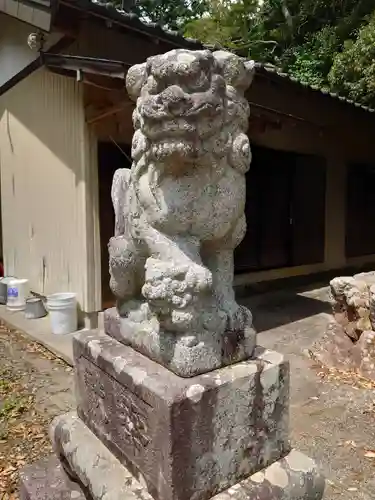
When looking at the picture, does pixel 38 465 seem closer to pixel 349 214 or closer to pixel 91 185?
pixel 91 185

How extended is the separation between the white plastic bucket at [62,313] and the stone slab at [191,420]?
3257 mm

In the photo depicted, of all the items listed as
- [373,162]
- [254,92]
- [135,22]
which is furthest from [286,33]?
[135,22]

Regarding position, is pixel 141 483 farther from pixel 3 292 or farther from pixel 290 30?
pixel 290 30

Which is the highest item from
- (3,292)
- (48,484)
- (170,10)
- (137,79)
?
(170,10)

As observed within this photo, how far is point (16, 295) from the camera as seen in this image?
6.29 metres

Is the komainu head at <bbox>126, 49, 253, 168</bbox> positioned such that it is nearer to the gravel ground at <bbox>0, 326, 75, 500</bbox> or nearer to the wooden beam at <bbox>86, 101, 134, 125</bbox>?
the gravel ground at <bbox>0, 326, 75, 500</bbox>

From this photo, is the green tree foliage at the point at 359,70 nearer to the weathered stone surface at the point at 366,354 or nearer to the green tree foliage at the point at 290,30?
the green tree foliage at the point at 290,30

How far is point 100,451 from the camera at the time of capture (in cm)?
196

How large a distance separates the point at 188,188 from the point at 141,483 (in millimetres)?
1156

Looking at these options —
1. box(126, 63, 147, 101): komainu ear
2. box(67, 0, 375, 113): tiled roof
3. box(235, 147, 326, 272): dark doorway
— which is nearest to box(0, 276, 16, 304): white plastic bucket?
box(235, 147, 326, 272): dark doorway

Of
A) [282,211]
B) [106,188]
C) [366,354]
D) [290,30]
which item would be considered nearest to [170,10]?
A: [290,30]

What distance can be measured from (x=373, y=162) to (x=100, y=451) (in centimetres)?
866

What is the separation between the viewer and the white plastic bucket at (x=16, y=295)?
246 inches

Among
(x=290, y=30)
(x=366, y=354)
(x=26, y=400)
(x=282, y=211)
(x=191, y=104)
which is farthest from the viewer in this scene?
(x=290, y=30)
